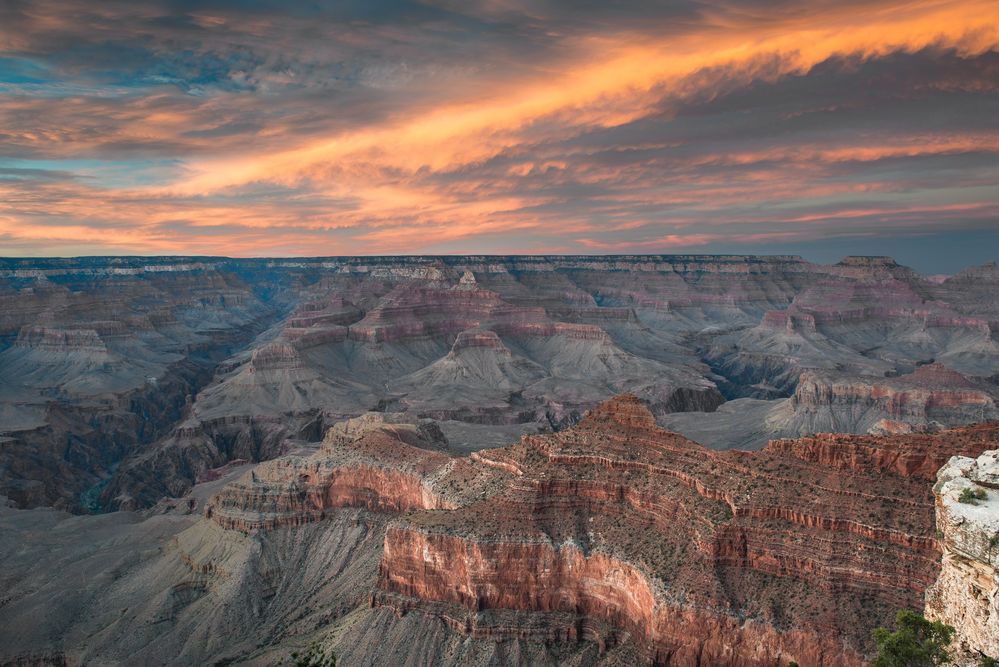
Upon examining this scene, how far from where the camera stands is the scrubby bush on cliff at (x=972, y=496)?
1942 cm

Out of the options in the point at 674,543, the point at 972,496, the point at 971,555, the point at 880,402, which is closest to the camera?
the point at 971,555

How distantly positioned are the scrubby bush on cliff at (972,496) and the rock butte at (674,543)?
1862 cm

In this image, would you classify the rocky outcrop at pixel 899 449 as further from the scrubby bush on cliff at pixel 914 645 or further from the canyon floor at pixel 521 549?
the scrubby bush on cliff at pixel 914 645

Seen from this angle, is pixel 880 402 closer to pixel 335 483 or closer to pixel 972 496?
pixel 335 483

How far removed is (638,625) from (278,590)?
34469 millimetres

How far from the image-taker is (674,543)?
138ft

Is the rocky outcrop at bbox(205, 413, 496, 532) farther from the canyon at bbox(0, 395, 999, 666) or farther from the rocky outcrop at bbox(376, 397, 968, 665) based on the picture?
the rocky outcrop at bbox(376, 397, 968, 665)

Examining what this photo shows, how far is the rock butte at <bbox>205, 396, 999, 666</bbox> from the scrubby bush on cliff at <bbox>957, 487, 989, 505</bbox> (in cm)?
1862

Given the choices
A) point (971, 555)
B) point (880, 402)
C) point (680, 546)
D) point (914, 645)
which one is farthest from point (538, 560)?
point (880, 402)

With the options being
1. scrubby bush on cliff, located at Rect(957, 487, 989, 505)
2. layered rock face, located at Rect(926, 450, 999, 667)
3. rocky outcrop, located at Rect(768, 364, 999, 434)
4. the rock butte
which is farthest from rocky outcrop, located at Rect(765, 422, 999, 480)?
rocky outcrop, located at Rect(768, 364, 999, 434)

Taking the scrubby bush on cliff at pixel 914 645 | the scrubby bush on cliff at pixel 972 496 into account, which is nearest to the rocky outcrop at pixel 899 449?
the scrubby bush on cliff at pixel 914 645

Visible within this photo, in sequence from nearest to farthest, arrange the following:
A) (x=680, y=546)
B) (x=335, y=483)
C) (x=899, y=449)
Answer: (x=899, y=449)
(x=680, y=546)
(x=335, y=483)

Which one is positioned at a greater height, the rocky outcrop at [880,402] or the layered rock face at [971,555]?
the layered rock face at [971,555]

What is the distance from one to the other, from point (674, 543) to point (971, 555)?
958 inches
